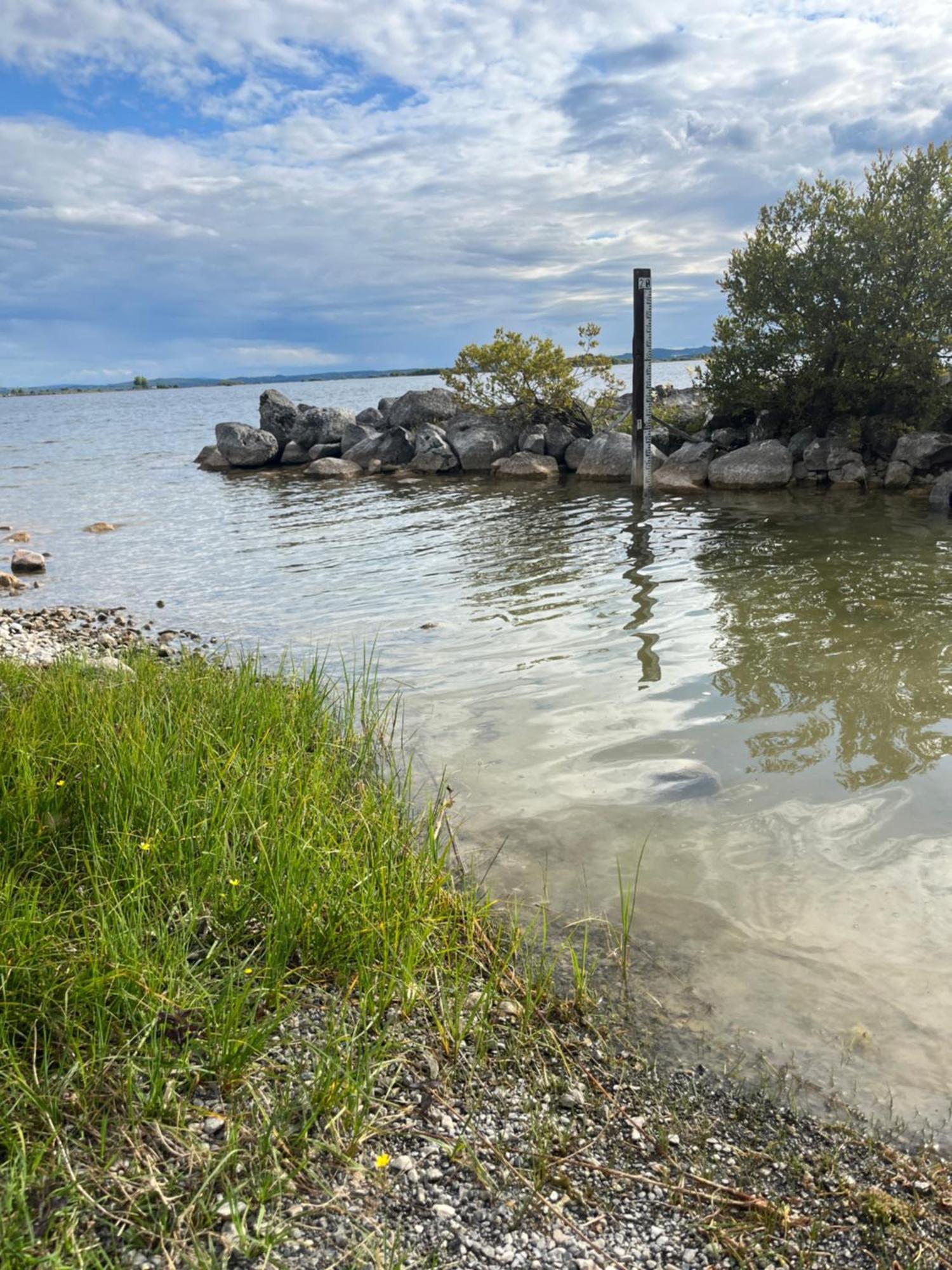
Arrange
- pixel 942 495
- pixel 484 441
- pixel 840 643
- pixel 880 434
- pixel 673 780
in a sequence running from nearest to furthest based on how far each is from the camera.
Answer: pixel 673 780
pixel 840 643
pixel 942 495
pixel 880 434
pixel 484 441

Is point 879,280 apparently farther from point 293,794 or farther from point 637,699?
point 293,794

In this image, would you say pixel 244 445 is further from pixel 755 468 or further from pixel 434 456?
pixel 755 468

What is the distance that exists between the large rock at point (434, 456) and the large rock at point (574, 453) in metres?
3.56

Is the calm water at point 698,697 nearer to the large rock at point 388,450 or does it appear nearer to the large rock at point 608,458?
the large rock at point 608,458

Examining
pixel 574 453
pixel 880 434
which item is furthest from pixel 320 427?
pixel 880 434

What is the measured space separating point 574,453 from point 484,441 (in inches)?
117

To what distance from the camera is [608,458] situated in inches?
931

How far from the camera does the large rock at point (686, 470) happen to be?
21.4m

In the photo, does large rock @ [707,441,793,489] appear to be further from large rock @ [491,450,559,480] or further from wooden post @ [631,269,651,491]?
large rock @ [491,450,559,480]

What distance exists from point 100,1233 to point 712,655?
7.69 meters

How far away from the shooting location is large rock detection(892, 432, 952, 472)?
Result: 18.4 m

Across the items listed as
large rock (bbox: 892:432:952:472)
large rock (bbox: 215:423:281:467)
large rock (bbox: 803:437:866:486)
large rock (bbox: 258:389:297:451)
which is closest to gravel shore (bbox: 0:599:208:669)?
large rock (bbox: 803:437:866:486)

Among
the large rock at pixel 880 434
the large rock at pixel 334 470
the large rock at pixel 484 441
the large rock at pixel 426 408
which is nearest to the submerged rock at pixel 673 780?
the large rock at pixel 880 434

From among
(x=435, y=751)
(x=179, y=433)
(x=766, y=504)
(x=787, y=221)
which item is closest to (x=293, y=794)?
(x=435, y=751)
